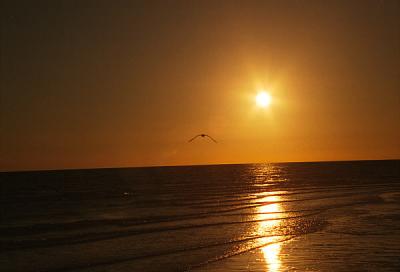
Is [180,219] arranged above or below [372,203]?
below

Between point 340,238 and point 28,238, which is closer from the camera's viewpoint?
point 340,238

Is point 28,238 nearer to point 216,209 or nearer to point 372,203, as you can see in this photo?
point 216,209

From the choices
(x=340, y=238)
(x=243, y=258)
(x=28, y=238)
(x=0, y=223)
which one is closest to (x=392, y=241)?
(x=340, y=238)

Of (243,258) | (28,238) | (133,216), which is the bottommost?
(243,258)

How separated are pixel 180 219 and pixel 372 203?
73.8 feet

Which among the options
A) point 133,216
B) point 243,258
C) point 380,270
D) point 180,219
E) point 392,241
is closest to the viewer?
point 380,270

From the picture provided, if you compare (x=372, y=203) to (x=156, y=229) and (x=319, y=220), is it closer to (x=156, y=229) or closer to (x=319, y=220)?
(x=319, y=220)

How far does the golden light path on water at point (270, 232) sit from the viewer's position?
20828 mm

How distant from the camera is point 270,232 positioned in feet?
101

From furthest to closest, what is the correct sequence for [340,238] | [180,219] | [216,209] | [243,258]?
[216,209] → [180,219] → [340,238] → [243,258]

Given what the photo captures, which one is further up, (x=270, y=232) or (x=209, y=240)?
(x=270, y=232)

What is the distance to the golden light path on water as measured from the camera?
20828mm

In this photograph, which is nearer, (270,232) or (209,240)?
(209,240)

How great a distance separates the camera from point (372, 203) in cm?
4966
